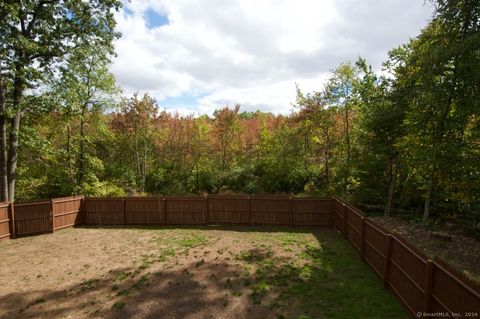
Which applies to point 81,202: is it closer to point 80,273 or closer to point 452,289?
point 80,273

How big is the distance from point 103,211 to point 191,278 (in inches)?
371

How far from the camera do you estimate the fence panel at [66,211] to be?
14797 mm

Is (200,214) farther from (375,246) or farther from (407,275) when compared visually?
(407,275)

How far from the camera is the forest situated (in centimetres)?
1187


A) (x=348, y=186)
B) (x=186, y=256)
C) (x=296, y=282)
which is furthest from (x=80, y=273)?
(x=348, y=186)

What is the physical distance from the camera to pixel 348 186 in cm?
2214

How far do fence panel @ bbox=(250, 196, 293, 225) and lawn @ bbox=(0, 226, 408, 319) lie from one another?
166cm

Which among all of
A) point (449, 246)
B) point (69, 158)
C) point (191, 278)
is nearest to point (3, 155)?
point (69, 158)

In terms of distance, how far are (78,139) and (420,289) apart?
21.7m

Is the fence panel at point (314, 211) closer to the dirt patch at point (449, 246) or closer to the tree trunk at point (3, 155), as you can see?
the dirt patch at point (449, 246)

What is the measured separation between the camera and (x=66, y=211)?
50.4ft

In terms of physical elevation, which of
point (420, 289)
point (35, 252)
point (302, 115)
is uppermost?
point (302, 115)

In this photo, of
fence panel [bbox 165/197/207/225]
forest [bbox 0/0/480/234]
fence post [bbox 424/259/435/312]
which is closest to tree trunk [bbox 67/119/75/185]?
forest [bbox 0/0/480/234]

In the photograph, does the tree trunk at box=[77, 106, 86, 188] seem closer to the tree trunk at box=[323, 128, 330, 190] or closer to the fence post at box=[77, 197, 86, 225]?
the fence post at box=[77, 197, 86, 225]
